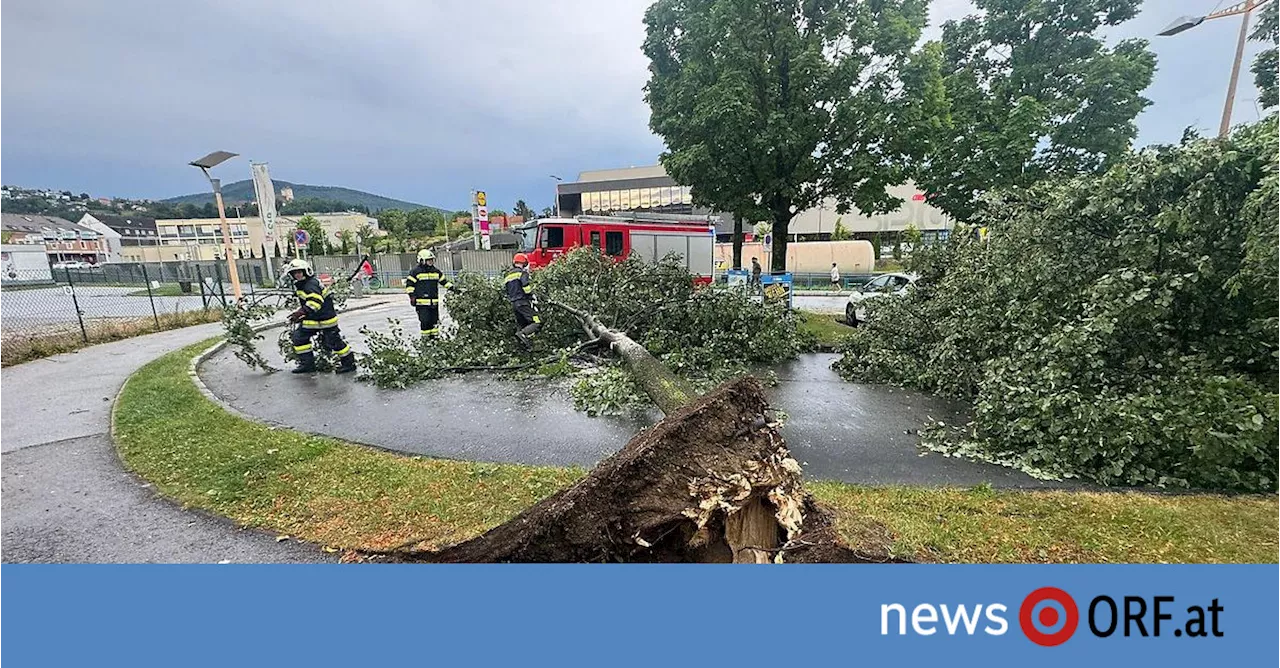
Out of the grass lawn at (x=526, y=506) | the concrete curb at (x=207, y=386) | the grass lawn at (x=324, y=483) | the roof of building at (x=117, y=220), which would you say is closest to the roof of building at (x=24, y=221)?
the roof of building at (x=117, y=220)

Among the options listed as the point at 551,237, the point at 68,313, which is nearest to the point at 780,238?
the point at 551,237

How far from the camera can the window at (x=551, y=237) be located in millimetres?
15094

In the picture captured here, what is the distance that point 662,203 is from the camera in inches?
Answer: 1923

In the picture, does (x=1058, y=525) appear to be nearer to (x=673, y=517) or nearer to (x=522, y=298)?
(x=673, y=517)

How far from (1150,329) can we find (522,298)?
6.75 m

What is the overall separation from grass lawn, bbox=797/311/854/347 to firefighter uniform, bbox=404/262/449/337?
21.1ft

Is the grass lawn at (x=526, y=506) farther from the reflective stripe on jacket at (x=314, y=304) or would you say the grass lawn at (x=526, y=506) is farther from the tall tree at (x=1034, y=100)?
the tall tree at (x=1034, y=100)

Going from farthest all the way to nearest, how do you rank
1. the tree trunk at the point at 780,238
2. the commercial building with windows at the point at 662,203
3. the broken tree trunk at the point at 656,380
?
the commercial building with windows at the point at 662,203 → the tree trunk at the point at 780,238 → the broken tree trunk at the point at 656,380

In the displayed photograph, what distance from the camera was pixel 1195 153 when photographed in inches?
150

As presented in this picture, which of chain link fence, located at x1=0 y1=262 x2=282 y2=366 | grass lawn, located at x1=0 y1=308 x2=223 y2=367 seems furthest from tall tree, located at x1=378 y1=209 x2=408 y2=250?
grass lawn, located at x1=0 y1=308 x2=223 y2=367

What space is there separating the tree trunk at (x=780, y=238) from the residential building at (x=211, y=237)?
1654 cm

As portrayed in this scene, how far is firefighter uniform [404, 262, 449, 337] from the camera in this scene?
8.77m

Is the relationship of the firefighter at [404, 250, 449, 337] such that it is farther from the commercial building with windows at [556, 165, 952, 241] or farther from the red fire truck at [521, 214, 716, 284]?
the commercial building with windows at [556, 165, 952, 241]

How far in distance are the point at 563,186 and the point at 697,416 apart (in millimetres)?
56156
